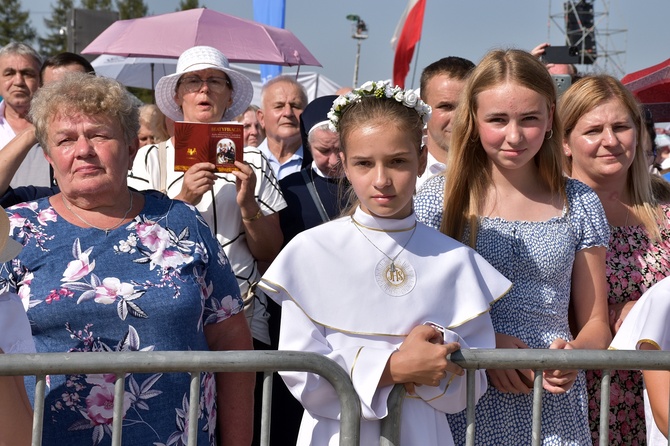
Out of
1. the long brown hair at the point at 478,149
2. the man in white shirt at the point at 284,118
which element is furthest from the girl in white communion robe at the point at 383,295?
the man in white shirt at the point at 284,118

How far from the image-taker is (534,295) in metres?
3.26

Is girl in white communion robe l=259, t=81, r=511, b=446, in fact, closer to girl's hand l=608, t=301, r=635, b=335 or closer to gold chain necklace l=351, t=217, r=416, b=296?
gold chain necklace l=351, t=217, r=416, b=296

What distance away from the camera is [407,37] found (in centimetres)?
1015

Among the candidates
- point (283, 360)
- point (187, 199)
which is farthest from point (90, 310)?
point (187, 199)

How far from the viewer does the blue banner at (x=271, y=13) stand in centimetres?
1088

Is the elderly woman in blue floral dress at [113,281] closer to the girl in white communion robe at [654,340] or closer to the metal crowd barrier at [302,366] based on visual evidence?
the metal crowd barrier at [302,366]

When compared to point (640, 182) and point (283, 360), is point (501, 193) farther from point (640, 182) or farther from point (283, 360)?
point (283, 360)

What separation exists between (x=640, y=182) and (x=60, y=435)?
2.54 m

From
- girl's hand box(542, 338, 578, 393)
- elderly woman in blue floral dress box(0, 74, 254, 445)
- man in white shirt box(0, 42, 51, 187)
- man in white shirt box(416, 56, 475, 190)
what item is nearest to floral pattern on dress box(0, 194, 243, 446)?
elderly woman in blue floral dress box(0, 74, 254, 445)

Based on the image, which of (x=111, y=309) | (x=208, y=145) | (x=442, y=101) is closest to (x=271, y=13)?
(x=442, y=101)

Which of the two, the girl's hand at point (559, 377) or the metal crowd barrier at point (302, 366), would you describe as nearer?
the metal crowd barrier at point (302, 366)

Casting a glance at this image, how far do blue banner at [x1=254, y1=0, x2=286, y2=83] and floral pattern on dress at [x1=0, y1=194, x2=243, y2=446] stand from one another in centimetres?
776

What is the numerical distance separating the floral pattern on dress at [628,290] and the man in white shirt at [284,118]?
310 cm

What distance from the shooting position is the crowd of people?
2.92 metres
